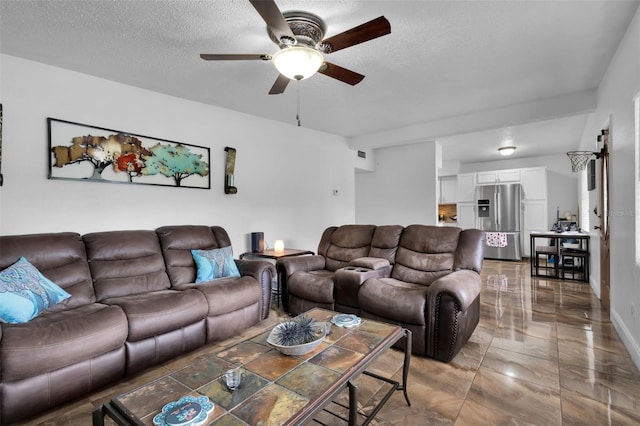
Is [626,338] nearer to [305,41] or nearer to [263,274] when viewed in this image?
[263,274]

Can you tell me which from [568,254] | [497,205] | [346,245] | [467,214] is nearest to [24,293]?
[346,245]

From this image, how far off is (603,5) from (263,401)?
3.23 m

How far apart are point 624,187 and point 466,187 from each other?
5.72m

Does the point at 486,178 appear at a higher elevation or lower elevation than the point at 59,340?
higher

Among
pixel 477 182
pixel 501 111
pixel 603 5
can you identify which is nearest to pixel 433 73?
pixel 603 5

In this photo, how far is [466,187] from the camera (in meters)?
8.15

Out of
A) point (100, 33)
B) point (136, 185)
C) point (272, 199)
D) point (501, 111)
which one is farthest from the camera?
point (272, 199)

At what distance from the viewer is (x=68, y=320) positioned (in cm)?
200

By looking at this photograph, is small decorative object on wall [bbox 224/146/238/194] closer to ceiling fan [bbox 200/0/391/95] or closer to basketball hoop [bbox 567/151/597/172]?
ceiling fan [bbox 200/0/391/95]

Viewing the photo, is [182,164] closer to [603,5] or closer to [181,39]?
[181,39]

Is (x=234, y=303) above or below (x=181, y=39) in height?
below

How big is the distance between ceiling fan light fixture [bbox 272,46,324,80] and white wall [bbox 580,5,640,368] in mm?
2289

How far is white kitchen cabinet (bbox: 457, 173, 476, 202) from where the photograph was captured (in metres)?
8.03

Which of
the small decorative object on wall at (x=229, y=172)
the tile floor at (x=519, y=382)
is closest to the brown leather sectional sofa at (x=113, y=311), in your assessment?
the tile floor at (x=519, y=382)
